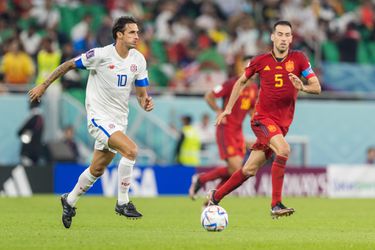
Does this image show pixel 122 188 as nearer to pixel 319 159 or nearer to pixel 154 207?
pixel 154 207

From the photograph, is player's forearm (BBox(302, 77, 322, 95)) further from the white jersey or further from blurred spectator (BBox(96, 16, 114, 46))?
blurred spectator (BBox(96, 16, 114, 46))

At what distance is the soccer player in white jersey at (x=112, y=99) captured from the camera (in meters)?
11.7

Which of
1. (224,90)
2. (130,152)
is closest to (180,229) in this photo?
(130,152)

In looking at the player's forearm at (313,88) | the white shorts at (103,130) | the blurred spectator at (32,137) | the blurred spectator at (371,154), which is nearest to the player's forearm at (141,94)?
the white shorts at (103,130)

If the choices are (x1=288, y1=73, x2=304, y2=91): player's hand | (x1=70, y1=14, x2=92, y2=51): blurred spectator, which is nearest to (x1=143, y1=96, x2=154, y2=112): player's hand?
(x1=288, y1=73, x2=304, y2=91): player's hand

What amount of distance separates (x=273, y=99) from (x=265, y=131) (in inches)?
17.5

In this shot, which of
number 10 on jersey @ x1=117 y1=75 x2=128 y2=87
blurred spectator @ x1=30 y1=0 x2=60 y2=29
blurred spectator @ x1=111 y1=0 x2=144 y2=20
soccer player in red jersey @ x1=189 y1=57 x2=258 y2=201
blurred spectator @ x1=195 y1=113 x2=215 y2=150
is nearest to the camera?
number 10 on jersey @ x1=117 y1=75 x2=128 y2=87

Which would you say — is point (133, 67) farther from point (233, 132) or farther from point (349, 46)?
point (349, 46)

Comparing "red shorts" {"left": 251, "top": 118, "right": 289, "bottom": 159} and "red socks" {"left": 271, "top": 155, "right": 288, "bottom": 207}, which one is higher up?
"red shorts" {"left": 251, "top": 118, "right": 289, "bottom": 159}

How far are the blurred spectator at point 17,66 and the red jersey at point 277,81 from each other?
34.6ft

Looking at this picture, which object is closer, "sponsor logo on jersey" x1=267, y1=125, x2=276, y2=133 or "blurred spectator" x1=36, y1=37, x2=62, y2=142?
"sponsor logo on jersey" x1=267, y1=125, x2=276, y2=133

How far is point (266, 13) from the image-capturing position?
26.9 meters

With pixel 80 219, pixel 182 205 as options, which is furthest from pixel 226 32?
pixel 80 219

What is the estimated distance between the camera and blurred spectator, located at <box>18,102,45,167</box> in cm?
2205
